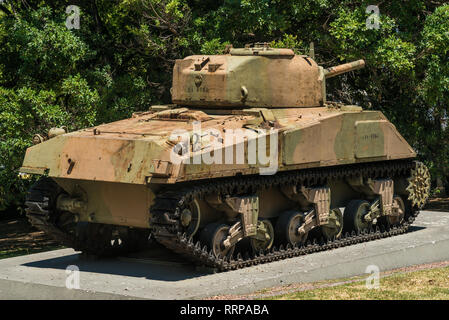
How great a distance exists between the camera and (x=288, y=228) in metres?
17.7

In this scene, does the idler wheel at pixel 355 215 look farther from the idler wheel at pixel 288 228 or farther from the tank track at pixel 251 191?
the idler wheel at pixel 288 228

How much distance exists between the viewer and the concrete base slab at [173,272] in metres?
14.7

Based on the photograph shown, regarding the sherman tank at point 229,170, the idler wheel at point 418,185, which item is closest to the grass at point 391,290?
the sherman tank at point 229,170

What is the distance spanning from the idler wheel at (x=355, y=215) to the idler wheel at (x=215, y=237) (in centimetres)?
405

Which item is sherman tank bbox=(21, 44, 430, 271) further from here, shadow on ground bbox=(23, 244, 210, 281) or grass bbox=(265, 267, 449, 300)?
grass bbox=(265, 267, 449, 300)

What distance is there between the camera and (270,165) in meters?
16.6

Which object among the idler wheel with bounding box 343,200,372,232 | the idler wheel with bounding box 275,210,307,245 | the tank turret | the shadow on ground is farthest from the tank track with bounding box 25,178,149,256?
the idler wheel with bounding box 343,200,372,232

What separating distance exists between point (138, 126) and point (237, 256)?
2.86m

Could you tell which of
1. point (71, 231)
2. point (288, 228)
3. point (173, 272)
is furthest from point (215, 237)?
point (71, 231)

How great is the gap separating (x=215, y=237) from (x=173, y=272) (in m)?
0.91

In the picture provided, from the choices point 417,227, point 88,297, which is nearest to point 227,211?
point 88,297

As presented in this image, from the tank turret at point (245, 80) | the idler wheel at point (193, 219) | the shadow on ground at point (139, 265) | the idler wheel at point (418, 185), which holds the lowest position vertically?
the shadow on ground at point (139, 265)
